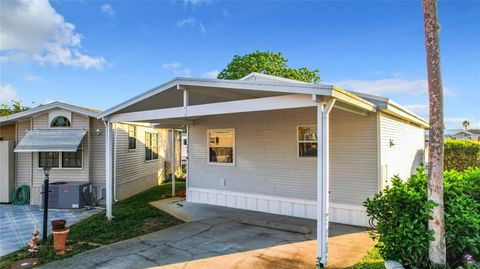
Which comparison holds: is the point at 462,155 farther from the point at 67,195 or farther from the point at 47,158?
the point at 47,158

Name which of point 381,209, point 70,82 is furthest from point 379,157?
point 70,82

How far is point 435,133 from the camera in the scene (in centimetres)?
351

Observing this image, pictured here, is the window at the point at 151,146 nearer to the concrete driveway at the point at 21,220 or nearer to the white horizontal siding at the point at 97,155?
the white horizontal siding at the point at 97,155

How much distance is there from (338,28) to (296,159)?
21.1 feet

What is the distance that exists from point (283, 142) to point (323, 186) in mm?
3592

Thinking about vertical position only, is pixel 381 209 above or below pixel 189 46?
below

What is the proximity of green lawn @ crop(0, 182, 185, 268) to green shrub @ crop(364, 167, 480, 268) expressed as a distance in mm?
5288

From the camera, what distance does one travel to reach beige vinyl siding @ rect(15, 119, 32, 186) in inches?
443

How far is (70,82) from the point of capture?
51.7 ft

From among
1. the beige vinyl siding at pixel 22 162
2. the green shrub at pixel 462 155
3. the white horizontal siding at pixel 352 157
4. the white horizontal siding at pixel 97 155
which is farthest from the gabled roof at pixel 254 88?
the green shrub at pixel 462 155

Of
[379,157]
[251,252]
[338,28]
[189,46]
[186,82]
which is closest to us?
[251,252]

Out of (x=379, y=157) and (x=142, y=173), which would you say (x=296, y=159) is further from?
(x=142, y=173)

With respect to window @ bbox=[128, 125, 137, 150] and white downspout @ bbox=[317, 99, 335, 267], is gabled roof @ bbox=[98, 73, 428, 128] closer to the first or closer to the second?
white downspout @ bbox=[317, 99, 335, 267]

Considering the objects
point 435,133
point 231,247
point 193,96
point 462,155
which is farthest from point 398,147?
point 462,155
